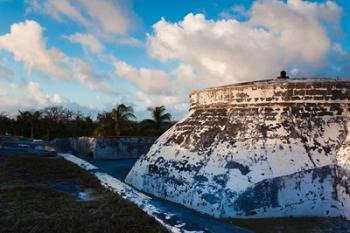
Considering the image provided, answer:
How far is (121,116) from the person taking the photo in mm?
31812

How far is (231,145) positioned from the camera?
8391 millimetres

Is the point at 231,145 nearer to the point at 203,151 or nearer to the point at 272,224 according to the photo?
the point at 203,151

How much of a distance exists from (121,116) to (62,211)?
82.8ft

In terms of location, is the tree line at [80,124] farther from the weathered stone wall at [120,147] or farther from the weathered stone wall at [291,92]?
the weathered stone wall at [291,92]

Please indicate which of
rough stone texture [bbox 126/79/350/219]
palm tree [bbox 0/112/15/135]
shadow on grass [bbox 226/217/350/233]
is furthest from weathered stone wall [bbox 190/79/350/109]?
palm tree [bbox 0/112/15/135]

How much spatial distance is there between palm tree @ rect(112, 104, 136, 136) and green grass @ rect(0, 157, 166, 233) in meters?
21.5

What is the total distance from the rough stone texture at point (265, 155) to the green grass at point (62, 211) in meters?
1.53

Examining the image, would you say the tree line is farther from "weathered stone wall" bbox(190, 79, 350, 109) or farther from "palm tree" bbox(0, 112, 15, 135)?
"weathered stone wall" bbox(190, 79, 350, 109)

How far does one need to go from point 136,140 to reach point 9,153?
18.9ft

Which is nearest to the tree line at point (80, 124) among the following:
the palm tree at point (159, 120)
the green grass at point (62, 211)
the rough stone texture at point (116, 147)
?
the palm tree at point (159, 120)

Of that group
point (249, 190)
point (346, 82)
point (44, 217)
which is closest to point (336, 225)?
point (249, 190)

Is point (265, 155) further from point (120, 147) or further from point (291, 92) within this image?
point (120, 147)

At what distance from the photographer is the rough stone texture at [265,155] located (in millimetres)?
7488

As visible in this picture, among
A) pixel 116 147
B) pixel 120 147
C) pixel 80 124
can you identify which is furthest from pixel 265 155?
pixel 80 124
